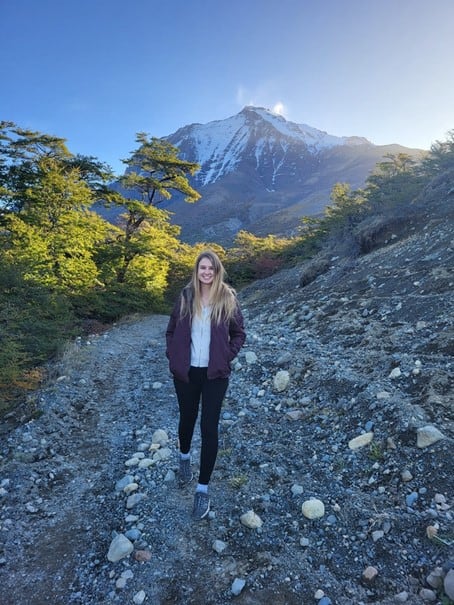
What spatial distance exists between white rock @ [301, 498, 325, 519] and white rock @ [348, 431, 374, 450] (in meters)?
0.90

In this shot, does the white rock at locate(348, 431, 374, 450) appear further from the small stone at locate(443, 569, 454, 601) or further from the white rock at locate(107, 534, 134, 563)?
the white rock at locate(107, 534, 134, 563)

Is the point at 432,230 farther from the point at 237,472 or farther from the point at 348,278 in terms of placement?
the point at 237,472

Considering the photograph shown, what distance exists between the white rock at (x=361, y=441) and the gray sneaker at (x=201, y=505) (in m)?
1.67

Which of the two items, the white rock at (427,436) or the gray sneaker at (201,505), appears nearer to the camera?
the gray sneaker at (201,505)

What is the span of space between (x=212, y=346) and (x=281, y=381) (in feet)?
9.31

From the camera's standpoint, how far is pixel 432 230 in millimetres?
10391

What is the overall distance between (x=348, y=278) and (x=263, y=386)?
5.47 m

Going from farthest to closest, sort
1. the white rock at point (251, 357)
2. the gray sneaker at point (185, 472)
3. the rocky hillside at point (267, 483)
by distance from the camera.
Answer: the white rock at point (251, 357)
the gray sneaker at point (185, 472)
the rocky hillside at point (267, 483)

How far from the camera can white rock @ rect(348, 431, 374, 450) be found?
398 cm

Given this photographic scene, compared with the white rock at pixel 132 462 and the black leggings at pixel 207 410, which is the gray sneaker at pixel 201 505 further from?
the white rock at pixel 132 462

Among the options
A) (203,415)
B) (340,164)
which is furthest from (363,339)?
(340,164)

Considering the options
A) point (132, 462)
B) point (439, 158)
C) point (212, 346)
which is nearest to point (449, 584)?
point (212, 346)

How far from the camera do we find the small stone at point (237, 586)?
260 cm

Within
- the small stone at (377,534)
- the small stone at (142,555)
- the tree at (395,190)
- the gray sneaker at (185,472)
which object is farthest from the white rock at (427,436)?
the tree at (395,190)
